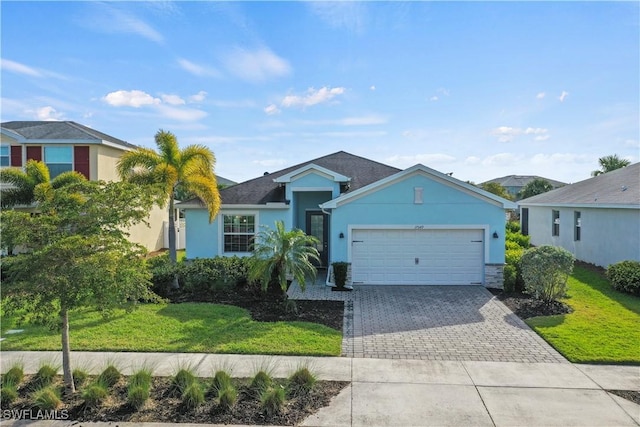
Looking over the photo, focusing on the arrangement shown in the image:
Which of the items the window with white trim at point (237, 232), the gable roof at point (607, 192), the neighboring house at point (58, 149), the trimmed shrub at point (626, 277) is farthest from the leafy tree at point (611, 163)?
the neighboring house at point (58, 149)

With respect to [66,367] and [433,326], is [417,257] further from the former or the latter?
[66,367]

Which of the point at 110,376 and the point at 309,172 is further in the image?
the point at 309,172

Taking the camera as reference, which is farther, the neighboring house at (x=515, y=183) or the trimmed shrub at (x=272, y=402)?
the neighboring house at (x=515, y=183)

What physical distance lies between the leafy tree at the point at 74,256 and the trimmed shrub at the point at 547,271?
33.1ft

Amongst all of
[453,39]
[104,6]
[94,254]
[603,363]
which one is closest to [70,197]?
[94,254]

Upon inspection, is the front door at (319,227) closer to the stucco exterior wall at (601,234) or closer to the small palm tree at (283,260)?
the small palm tree at (283,260)

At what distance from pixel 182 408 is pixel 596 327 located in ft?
30.6

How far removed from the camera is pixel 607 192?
17.8 m

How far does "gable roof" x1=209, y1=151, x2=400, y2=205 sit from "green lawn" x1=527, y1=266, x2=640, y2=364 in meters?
9.10

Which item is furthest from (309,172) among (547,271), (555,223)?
(555,223)

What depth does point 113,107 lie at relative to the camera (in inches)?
653

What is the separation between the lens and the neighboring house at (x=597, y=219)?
14.9 metres

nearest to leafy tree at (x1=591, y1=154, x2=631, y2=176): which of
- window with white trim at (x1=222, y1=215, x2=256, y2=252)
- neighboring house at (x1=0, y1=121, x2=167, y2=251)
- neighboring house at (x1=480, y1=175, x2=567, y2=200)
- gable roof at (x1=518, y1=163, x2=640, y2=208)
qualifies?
gable roof at (x1=518, y1=163, x2=640, y2=208)

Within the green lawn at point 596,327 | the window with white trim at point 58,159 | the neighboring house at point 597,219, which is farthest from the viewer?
the window with white trim at point 58,159
